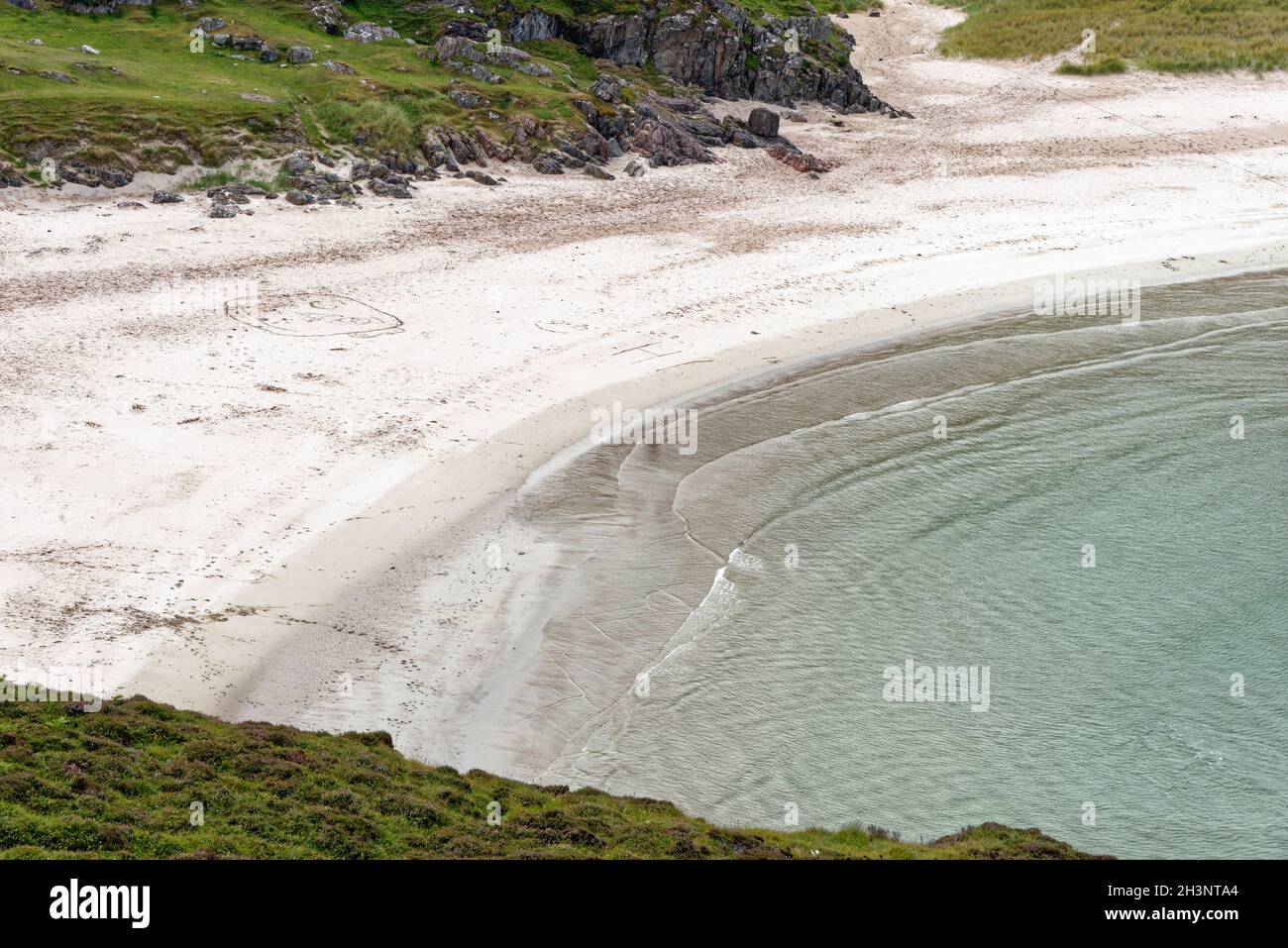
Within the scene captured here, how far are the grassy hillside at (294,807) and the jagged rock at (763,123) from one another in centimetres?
3449

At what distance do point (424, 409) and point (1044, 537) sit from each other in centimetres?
1204

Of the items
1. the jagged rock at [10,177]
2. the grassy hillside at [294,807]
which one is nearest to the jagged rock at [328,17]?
the jagged rock at [10,177]

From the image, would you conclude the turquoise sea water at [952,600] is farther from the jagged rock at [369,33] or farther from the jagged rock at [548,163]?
the jagged rock at [369,33]

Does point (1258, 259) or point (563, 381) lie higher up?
point (1258, 259)

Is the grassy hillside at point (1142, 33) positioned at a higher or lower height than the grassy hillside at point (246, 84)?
higher

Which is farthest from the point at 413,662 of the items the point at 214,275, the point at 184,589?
the point at 214,275

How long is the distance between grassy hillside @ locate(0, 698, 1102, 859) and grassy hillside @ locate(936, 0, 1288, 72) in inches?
1902

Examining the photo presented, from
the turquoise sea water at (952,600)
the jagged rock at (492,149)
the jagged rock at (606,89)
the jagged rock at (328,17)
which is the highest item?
the jagged rock at (328,17)

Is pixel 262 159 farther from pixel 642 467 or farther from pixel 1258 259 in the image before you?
pixel 1258 259

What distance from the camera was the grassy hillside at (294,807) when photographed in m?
13.2

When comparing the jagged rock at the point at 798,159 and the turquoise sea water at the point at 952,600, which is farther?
the jagged rock at the point at 798,159

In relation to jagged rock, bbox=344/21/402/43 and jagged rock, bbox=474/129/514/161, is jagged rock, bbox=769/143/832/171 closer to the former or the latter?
jagged rock, bbox=474/129/514/161

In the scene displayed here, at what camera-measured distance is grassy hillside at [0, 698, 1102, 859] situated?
13.2 m

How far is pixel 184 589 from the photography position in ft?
61.5
